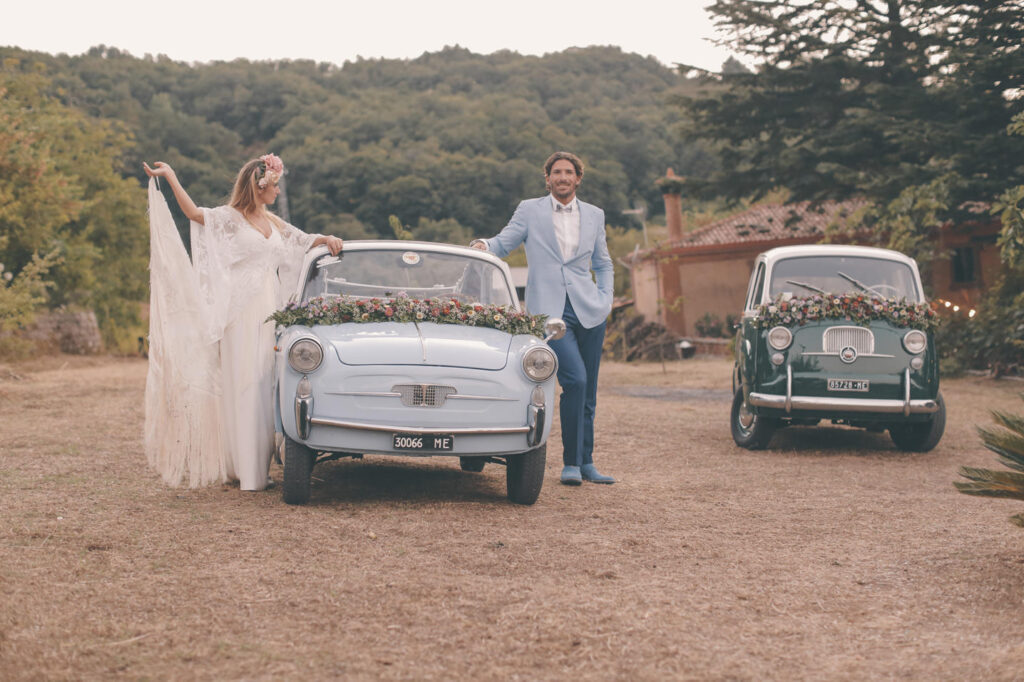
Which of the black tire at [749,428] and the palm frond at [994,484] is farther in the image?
the black tire at [749,428]

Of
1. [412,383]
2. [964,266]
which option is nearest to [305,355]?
[412,383]

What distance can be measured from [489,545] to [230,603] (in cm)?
155

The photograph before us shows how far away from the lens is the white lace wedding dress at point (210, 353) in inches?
279

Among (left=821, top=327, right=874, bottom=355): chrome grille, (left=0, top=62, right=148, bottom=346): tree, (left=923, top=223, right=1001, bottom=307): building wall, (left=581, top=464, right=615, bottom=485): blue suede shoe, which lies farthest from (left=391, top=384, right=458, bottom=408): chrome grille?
(left=923, top=223, right=1001, bottom=307): building wall

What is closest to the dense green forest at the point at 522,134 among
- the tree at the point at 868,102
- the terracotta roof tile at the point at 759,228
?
the tree at the point at 868,102

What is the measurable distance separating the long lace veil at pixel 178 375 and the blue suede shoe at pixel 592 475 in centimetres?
251

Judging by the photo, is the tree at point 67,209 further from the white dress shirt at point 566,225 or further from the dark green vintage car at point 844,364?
the dark green vintage car at point 844,364

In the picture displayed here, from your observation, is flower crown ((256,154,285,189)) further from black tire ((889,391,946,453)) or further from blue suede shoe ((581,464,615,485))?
black tire ((889,391,946,453))

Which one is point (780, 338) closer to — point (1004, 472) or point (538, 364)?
point (538, 364)

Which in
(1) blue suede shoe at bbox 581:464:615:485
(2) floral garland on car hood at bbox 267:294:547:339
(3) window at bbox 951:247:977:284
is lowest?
(1) blue suede shoe at bbox 581:464:615:485

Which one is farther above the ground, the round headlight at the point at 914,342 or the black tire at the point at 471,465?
the round headlight at the point at 914,342

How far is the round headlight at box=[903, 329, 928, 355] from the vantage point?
32.3ft

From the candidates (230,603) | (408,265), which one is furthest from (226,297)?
(230,603)

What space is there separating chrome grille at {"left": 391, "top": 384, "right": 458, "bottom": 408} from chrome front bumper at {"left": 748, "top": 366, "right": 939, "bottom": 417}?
4.32 metres
